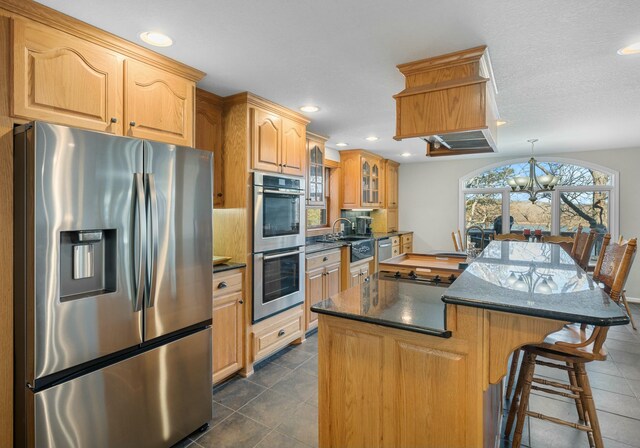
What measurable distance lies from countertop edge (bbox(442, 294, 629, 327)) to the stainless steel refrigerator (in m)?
1.45

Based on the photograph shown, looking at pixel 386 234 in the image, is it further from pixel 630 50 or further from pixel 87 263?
pixel 87 263

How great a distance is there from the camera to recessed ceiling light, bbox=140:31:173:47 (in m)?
1.77

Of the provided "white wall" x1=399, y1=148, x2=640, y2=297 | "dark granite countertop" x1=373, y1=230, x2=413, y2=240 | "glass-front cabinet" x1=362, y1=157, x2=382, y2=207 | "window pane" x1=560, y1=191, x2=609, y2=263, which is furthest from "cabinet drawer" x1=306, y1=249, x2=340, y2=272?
"window pane" x1=560, y1=191, x2=609, y2=263

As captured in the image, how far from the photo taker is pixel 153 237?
1782 mm

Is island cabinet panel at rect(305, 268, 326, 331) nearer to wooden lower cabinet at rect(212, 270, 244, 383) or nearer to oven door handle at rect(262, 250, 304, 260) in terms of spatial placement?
oven door handle at rect(262, 250, 304, 260)

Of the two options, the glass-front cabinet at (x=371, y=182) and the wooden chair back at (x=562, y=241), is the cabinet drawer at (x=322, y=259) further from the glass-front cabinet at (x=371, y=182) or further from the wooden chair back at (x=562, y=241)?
the wooden chair back at (x=562, y=241)

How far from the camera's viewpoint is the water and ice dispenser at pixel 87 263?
1.52m

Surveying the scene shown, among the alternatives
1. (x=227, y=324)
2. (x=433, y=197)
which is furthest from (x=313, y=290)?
(x=433, y=197)

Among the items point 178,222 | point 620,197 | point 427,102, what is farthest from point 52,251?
point 620,197

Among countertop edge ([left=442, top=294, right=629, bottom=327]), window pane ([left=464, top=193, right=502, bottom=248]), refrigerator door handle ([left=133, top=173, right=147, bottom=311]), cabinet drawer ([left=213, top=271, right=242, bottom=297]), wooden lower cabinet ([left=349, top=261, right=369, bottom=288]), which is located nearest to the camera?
countertop edge ([left=442, top=294, right=629, bottom=327])

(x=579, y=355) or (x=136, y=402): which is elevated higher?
(x=579, y=355)

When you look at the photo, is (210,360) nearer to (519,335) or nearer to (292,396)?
(292,396)

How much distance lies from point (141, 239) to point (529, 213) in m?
5.96

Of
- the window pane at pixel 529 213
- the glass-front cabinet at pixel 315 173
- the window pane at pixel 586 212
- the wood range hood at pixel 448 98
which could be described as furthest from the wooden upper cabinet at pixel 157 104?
the window pane at pixel 586 212
